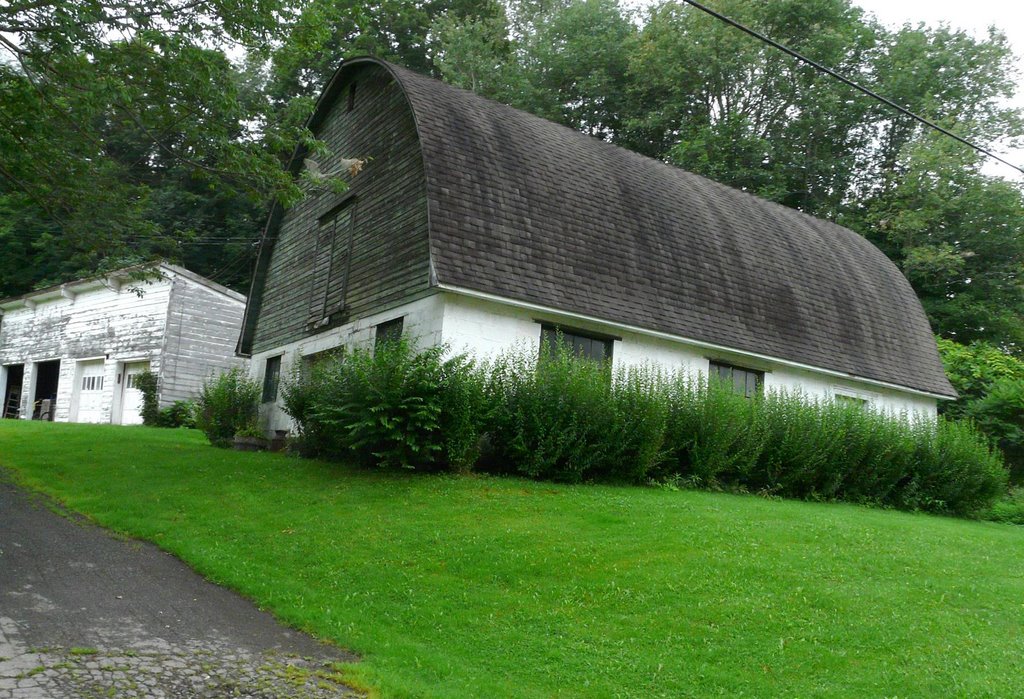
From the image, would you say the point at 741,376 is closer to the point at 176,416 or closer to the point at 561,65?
the point at 176,416

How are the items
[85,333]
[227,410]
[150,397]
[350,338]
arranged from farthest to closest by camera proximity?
[85,333]
[150,397]
[227,410]
[350,338]

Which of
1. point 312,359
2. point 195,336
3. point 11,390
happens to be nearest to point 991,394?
point 312,359

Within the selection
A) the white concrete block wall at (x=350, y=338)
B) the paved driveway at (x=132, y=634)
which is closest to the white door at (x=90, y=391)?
the white concrete block wall at (x=350, y=338)

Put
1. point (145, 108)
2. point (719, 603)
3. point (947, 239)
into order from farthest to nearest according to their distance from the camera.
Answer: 1. point (947, 239)
2. point (145, 108)
3. point (719, 603)

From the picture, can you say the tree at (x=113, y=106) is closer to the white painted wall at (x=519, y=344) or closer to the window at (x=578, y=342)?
the white painted wall at (x=519, y=344)

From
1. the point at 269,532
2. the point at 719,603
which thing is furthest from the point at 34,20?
the point at 719,603

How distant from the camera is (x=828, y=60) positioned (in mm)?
35000

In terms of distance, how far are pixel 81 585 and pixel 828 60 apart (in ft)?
110

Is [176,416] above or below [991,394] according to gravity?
below

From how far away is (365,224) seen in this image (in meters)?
18.2

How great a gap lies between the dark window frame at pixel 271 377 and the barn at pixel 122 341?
7.85 m

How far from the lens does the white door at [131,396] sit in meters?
29.3

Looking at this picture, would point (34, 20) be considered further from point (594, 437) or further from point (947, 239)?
point (947, 239)

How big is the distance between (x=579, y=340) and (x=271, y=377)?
8.42 meters
